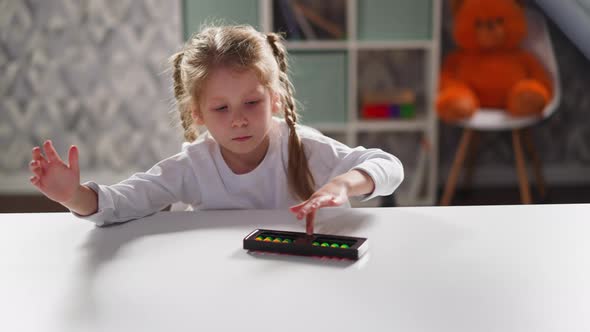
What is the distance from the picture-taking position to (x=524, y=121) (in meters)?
2.50

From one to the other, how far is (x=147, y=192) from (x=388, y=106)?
191 centimetres

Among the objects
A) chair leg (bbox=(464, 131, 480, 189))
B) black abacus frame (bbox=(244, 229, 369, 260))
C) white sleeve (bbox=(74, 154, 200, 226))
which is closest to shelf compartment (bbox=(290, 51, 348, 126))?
chair leg (bbox=(464, 131, 480, 189))

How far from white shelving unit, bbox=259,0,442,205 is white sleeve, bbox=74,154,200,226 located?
1613 millimetres

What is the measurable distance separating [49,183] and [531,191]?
8.27 feet

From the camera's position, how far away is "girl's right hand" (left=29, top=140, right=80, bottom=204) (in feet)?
2.82

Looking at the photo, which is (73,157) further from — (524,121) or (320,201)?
(524,121)

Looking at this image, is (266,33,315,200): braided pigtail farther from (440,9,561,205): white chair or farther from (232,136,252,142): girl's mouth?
(440,9,561,205): white chair

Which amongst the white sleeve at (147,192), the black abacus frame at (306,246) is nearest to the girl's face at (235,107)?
the white sleeve at (147,192)

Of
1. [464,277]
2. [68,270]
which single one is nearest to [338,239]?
[464,277]

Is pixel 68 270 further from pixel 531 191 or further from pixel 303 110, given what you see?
pixel 531 191

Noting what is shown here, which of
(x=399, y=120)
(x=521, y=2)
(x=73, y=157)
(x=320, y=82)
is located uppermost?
(x=521, y=2)

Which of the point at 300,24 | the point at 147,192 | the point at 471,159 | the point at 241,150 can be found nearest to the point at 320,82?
the point at 300,24

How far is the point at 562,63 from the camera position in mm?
2967

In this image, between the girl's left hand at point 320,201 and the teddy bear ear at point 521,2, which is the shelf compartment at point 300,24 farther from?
the girl's left hand at point 320,201
